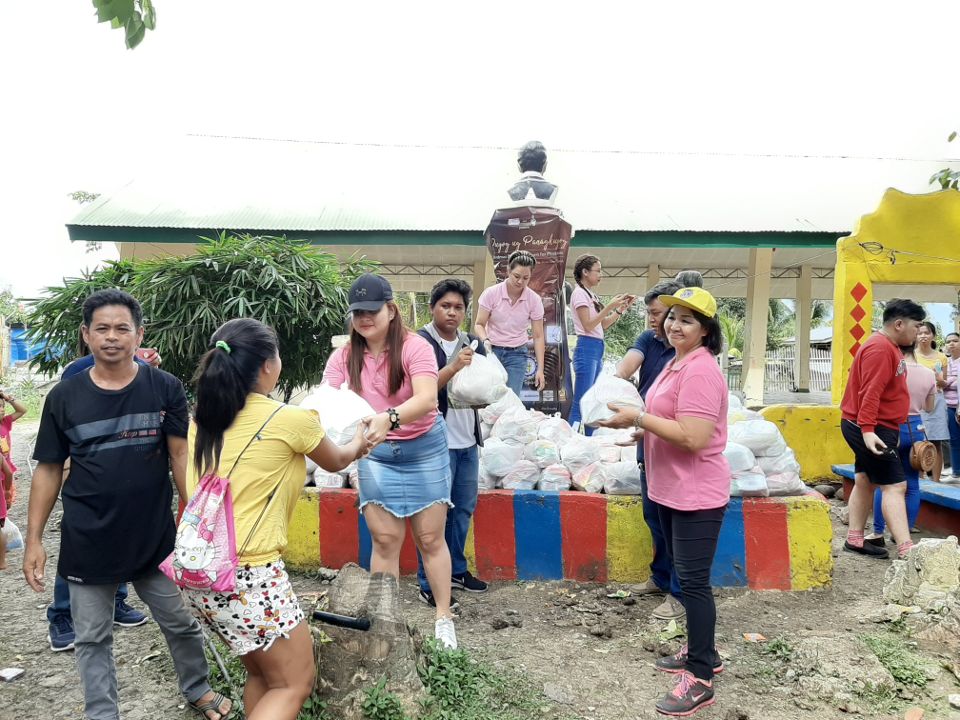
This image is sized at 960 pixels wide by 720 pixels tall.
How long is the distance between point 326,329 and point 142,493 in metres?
3.68

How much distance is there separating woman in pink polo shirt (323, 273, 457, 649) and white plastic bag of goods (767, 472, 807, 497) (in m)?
2.23

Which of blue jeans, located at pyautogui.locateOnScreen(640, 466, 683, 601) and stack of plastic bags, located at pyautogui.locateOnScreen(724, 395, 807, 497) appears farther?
stack of plastic bags, located at pyautogui.locateOnScreen(724, 395, 807, 497)

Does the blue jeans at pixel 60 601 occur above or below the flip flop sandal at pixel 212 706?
above

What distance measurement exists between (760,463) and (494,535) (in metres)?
1.77

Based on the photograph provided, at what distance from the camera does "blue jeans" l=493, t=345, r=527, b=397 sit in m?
6.28

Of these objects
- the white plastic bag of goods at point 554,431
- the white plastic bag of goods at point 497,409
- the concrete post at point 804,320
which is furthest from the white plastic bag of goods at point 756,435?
the concrete post at point 804,320

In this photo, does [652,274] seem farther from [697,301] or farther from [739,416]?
[697,301]

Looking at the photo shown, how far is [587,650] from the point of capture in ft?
12.1

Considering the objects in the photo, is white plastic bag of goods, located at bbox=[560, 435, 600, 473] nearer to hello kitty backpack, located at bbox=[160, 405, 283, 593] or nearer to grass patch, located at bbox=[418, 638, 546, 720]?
grass patch, located at bbox=[418, 638, 546, 720]

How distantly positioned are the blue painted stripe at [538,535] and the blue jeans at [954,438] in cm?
538

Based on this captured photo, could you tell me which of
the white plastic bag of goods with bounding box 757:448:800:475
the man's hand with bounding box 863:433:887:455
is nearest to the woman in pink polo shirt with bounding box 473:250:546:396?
the white plastic bag of goods with bounding box 757:448:800:475

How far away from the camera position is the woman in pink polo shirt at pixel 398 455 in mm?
3270

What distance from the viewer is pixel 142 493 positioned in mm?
2734

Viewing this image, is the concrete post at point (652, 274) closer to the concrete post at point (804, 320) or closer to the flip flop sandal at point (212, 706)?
the concrete post at point (804, 320)
